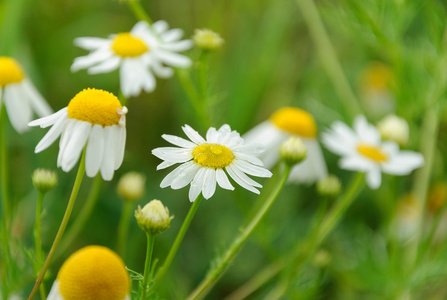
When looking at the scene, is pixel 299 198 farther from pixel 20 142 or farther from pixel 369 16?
pixel 20 142

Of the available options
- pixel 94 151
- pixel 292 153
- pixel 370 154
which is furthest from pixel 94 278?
pixel 370 154

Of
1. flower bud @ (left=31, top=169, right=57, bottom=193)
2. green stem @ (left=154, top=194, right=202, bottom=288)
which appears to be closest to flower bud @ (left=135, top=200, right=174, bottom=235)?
green stem @ (left=154, top=194, right=202, bottom=288)

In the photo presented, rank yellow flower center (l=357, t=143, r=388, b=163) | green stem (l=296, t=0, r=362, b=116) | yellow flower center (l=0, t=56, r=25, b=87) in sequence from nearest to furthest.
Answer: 1. yellow flower center (l=0, t=56, r=25, b=87)
2. yellow flower center (l=357, t=143, r=388, b=163)
3. green stem (l=296, t=0, r=362, b=116)

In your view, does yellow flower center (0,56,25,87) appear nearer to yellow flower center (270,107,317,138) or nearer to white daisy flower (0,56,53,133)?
white daisy flower (0,56,53,133)

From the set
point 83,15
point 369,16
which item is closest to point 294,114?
point 369,16

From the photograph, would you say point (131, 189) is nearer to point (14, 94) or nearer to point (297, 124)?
point (14, 94)

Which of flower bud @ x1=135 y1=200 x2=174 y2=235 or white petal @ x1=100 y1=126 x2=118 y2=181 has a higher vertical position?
white petal @ x1=100 y1=126 x2=118 y2=181
